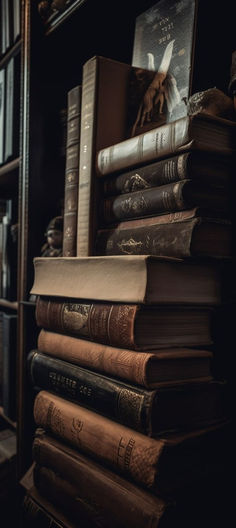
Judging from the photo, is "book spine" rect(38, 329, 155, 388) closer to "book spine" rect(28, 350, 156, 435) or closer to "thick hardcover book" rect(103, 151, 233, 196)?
"book spine" rect(28, 350, 156, 435)

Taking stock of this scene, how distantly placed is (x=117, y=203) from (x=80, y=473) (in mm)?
487

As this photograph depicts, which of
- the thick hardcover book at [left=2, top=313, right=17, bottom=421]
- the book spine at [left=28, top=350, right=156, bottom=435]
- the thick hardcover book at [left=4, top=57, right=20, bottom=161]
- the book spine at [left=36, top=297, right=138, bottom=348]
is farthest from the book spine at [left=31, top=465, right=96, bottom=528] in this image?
the thick hardcover book at [left=4, top=57, right=20, bottom=161]

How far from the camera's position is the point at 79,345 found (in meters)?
0.80

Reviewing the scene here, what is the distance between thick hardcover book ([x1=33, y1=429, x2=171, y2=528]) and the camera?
2.05 feet

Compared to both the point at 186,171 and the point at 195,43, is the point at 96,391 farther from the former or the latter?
the point at 195,43

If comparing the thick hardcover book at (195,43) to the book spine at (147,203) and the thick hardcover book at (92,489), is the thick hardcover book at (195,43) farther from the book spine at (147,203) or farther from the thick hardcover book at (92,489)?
the thick hardcover book at (92,489)

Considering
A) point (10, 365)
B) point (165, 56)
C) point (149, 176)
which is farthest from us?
point (10, 365)

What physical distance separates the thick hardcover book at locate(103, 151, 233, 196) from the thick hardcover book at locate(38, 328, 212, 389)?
0.28 m

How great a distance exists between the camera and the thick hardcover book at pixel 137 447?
2.04 ft

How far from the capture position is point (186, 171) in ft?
2.18

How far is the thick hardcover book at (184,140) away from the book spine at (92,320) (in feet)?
0.84

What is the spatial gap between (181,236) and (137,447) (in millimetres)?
322

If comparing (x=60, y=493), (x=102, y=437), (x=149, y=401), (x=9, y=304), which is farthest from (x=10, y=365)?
(x=149, y=401)

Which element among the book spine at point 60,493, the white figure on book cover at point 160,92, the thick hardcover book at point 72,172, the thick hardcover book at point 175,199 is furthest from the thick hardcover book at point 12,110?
the book spine at point 60,493
